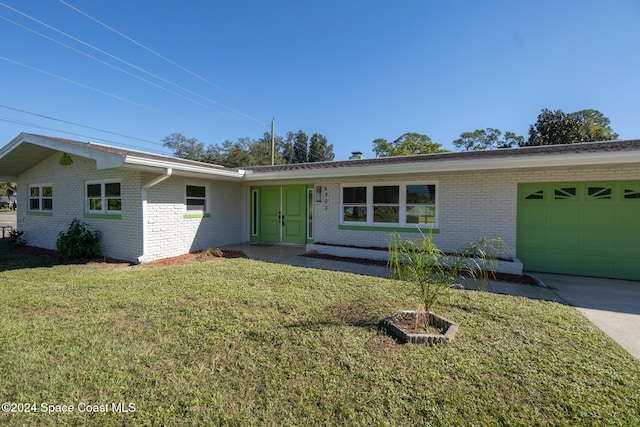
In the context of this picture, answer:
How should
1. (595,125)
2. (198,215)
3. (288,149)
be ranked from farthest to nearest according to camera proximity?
(288,149)
(595,125)
(198,215)

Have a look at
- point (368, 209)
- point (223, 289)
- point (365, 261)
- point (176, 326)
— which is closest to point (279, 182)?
point (368, 209)

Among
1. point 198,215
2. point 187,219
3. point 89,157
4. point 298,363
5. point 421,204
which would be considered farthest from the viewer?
point 198,215

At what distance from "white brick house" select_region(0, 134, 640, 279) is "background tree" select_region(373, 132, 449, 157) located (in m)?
30.6

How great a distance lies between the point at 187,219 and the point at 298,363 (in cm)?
757

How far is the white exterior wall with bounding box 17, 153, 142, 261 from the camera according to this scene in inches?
315

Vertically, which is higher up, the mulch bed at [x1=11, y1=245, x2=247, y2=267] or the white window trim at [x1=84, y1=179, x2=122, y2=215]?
the white window trim at [x1=84, y1=179, x2=122, y2=215]

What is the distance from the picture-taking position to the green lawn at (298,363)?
2262mm

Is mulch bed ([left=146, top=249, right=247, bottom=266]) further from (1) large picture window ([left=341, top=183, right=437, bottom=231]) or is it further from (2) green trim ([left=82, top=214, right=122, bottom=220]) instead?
(1) large picture window ([left=341, top=183, right=437, bottom=231])

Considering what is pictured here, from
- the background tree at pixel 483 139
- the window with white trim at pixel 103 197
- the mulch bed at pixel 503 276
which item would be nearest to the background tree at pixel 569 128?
the background tree at pixel 483 139

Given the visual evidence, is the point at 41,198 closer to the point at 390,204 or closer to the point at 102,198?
the point at 102,198

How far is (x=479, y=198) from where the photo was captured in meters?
7.70

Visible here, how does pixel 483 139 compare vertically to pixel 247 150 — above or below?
Answer: above

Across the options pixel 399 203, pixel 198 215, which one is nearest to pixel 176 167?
pixel 198 215

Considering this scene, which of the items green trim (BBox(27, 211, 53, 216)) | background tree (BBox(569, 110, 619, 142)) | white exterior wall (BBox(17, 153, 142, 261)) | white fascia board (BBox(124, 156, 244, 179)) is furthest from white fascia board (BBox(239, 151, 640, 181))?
background tree (BBox(569, 110, 619, 142))
